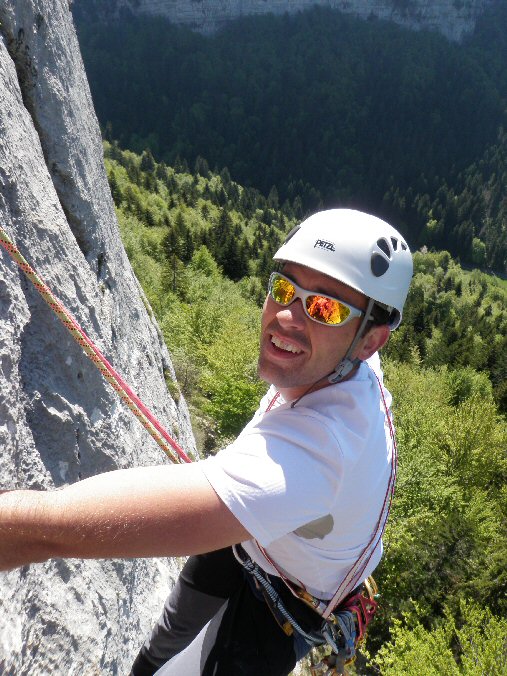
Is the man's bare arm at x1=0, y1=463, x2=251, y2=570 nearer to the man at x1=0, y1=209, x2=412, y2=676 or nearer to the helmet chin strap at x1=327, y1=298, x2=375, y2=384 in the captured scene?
the man at x1=0, y1=209, x2=412, y2=676

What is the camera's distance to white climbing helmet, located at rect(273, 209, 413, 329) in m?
2.61

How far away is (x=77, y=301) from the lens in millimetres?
4293

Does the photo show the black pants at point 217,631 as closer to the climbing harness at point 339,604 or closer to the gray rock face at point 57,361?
the climbing harness at point 339,604

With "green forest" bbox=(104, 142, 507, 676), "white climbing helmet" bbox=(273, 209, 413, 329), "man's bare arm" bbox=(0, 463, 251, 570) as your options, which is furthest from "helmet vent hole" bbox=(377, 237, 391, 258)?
"green forest" bbox=(104, 142, 507, 676)

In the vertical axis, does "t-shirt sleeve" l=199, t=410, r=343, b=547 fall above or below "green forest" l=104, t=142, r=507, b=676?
above

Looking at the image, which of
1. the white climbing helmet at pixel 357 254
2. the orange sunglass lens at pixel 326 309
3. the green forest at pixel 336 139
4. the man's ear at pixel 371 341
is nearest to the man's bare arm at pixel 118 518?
the orange sunglass lens at pixel 326 309

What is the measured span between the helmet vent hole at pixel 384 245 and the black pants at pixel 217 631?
94.8 inches

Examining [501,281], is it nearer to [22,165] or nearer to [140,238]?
[140,238]

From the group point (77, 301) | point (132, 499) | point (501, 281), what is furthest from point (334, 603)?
point (501, 281)

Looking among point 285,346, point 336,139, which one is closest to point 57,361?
point 285,346

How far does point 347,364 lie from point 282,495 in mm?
885

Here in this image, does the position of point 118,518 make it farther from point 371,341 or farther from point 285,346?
point 371,341

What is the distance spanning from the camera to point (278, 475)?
1.84m

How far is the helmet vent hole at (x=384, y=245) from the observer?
113 inches
